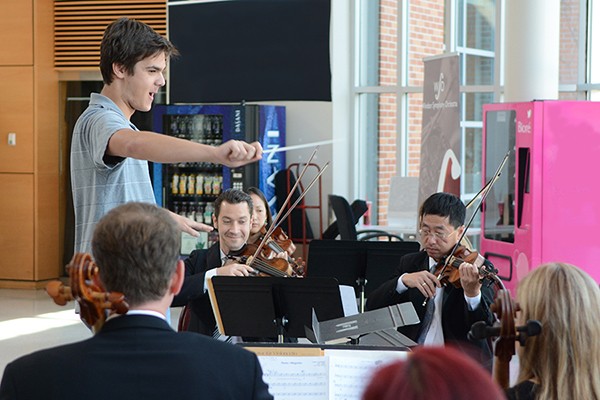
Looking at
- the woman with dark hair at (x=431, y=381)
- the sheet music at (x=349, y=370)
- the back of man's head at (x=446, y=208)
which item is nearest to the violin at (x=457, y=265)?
the back of man's head at (x=446, y=208)

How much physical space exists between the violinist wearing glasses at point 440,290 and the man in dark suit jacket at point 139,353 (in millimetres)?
2312

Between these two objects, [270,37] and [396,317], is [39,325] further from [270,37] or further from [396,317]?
[396,317]

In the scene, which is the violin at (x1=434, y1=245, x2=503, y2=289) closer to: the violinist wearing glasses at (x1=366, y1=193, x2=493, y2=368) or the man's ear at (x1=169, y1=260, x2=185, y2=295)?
the violinist wearing glasses at (x1=366, y1=193, x2=493, y2=368)

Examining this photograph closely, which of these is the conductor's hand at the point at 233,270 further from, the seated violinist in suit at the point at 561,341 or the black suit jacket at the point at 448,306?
the seated violinist in suit at the point at 561,341

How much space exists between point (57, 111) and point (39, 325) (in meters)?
2.83

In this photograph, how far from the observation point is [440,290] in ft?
13.8

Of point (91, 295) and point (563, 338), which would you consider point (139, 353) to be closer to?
point (91, 295)

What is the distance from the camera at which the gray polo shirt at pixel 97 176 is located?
97.8 inches

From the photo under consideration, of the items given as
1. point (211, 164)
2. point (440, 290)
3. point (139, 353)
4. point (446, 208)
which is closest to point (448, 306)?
point (440, 290)

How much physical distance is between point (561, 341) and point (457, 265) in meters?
2.04

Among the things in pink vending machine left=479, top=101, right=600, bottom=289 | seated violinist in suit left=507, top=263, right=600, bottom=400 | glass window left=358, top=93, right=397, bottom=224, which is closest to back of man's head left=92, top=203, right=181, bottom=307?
seated violinist in suit left=507, top=263, right=600, bottom=400

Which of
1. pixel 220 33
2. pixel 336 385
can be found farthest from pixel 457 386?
pixel 220 33

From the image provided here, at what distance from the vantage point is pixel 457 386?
1.11 m

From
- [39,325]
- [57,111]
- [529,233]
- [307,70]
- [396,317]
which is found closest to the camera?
[396,317]
